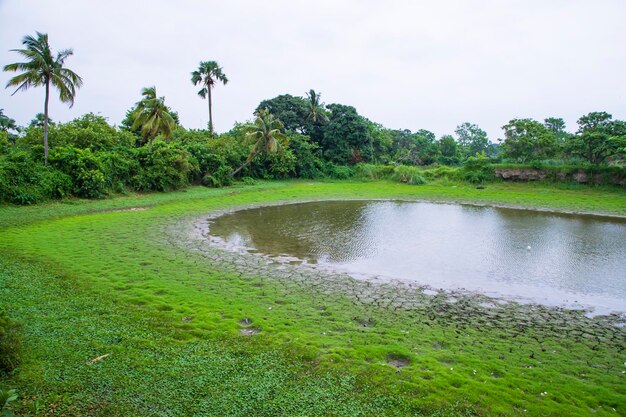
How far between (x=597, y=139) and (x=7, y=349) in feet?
127

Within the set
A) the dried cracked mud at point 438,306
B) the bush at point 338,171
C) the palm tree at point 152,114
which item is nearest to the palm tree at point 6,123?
the palm tree at point 152,114

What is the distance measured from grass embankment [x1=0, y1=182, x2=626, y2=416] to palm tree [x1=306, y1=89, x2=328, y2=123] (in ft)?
135

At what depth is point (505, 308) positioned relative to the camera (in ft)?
29.6

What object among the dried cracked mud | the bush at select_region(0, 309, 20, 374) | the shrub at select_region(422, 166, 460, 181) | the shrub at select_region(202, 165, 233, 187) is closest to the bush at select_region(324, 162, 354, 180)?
the shrub at select_region(422, 166, 460, 181)

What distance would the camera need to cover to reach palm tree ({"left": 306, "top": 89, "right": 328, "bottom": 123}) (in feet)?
164

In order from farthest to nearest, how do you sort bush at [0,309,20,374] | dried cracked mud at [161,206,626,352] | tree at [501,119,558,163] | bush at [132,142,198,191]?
tree at [501,119,558,163]
bush at [132,142,198,191]
dried cracked mud at [161,206,626,352]
bush at [0,309,20,374]

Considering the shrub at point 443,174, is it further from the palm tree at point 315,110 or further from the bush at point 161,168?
the bush at point 161,168

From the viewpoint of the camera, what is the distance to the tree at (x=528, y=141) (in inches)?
1463

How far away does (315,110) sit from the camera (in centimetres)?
5022

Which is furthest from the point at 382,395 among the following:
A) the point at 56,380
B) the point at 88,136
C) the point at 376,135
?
the point at 376,135

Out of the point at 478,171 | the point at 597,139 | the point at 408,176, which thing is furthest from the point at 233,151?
the point at 597,139

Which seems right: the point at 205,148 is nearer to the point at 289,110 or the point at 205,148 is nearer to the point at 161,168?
the point at 161,168

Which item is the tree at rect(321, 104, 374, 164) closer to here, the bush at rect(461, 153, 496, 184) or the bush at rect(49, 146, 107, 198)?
the bush at rect(461, 153, 496, 184)

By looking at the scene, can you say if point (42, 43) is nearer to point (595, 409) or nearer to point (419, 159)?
point (595, 409)
